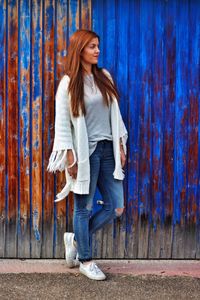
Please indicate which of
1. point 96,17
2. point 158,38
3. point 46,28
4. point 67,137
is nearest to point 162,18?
point 158,38

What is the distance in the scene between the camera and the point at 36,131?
526cm

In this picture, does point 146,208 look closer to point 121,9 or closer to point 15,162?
point 15,162

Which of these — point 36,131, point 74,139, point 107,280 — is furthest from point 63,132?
point 107,280

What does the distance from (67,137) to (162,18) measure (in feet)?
4.09

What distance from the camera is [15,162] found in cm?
528

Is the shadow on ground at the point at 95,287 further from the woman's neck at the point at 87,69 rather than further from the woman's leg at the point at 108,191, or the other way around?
the woman's neck at the point at 87,69

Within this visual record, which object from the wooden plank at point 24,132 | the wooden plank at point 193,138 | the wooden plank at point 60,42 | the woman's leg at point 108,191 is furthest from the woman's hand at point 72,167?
the wooden plank at point 193,138

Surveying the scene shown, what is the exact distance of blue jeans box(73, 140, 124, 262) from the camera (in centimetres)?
491

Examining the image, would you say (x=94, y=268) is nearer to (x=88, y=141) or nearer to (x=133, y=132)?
(x=88, y=141)

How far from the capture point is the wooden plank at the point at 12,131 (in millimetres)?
5176

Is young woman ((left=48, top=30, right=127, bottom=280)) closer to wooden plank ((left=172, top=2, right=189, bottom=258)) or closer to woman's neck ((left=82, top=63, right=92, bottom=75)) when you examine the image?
woman's neck ((left=82, top=63, right=92, bottom=75))

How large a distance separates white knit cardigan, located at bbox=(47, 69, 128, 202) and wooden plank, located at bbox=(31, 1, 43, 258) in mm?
393

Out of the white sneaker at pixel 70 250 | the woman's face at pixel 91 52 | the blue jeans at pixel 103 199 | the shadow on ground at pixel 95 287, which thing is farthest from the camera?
the white sneaker at pixel 70 250

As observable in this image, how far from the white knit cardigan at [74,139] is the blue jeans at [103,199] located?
8 cm
